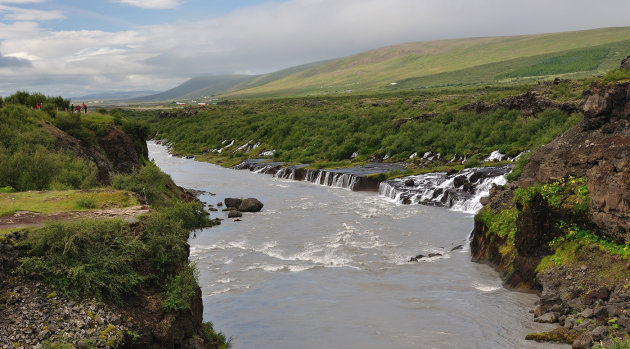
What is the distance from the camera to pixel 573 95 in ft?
220

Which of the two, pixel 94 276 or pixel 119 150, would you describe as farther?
pixel 119 150

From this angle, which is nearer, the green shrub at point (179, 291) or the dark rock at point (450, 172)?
the green shrub at point (179, 291)

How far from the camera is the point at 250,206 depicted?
43.1m

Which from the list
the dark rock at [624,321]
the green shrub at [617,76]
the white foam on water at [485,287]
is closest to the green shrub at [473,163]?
the green shrub at [617,76]

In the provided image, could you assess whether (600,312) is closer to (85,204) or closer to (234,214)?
(85,204)

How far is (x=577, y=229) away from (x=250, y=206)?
26978 millimetres

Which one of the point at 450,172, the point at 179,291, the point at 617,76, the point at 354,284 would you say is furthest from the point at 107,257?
the point at 450,172

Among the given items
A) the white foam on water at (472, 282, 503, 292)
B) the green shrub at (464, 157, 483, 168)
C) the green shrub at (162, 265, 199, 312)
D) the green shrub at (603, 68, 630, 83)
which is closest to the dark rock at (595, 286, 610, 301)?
the white foam on water at (472, 282, 503, 292)

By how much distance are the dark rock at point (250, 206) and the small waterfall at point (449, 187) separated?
12475 millimetres

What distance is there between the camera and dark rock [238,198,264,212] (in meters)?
43.1

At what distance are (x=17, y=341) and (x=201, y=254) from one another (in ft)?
62.5

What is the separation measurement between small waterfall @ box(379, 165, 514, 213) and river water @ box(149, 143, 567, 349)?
1.73 meters

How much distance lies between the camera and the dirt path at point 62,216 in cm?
1538

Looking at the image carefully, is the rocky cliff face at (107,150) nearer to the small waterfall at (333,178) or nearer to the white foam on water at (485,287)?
the small waterfall at (333,178)
